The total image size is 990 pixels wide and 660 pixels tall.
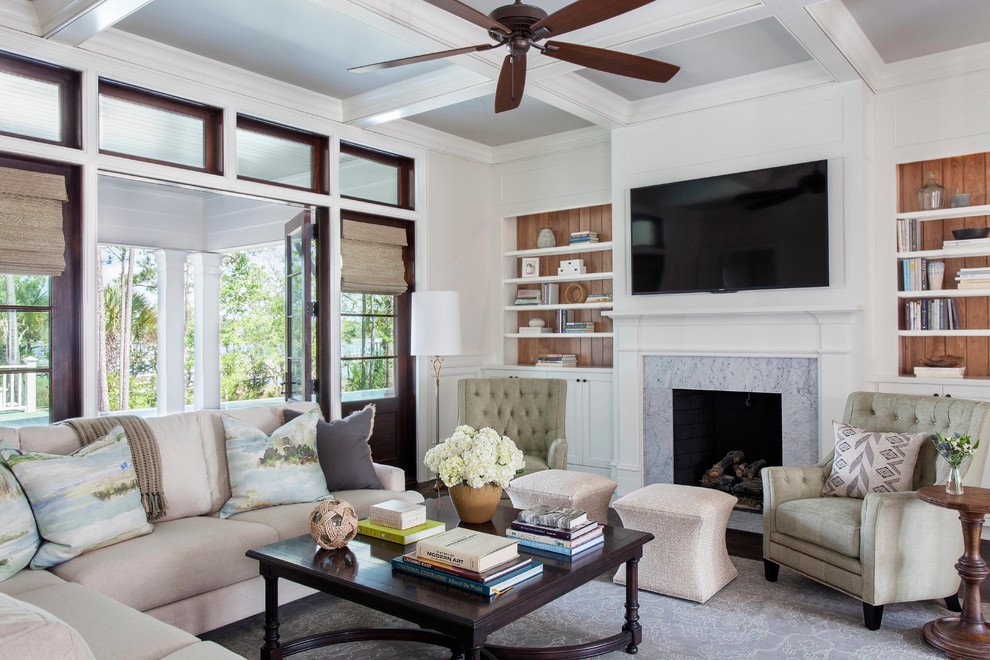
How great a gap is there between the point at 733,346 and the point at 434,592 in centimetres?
332

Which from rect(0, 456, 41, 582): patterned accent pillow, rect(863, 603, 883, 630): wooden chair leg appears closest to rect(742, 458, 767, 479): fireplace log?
rect(863, 603, 883, 630): wooden chair leg

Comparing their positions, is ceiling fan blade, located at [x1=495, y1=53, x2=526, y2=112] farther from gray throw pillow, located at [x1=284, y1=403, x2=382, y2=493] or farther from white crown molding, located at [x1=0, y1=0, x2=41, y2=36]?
white crown molding, located at [x1=0, y1=0, x2=41, y2=36]

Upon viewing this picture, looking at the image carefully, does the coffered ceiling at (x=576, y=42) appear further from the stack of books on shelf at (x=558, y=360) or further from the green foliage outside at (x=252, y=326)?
the green foliage outside at (x=252, y=326)

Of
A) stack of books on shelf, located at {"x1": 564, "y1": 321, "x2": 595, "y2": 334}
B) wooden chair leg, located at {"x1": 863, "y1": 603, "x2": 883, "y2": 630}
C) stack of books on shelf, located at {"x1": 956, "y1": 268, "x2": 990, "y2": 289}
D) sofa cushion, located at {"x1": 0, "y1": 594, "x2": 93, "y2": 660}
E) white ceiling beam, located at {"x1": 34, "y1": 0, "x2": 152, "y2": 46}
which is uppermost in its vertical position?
white ceiling beam, located at {"x1": 34, "y1": 0, "x2": 152, "y2": 46}

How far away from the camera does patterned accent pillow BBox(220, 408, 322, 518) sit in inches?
129

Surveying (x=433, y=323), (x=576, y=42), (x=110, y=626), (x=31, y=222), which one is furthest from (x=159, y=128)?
(x=110, y=626)

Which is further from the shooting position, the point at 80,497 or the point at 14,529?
the point at 80,497

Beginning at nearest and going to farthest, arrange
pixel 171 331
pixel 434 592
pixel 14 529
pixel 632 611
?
pixel 434 592, pixel 14 529, pixel 632 611, pixel 171 331

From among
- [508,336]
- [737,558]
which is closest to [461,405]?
[508,336]

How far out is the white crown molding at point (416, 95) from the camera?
446 centimetres

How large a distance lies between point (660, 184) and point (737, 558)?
258 centimetres

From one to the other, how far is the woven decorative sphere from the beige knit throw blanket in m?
0.91

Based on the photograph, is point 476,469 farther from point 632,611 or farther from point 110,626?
point 110,626

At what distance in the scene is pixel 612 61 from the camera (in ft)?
9.55
